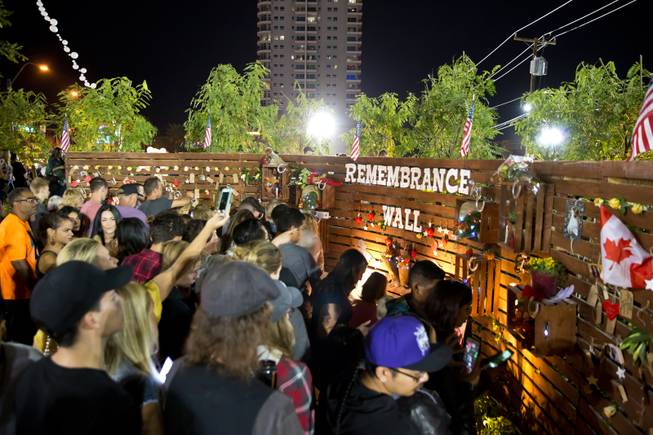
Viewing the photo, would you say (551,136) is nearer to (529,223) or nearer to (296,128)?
(296,128)

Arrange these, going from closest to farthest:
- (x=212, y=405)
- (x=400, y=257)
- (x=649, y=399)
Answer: (x=212, y=405) → (x=649, y=399) → (x=400, y=257)

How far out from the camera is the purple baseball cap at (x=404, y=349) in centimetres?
253

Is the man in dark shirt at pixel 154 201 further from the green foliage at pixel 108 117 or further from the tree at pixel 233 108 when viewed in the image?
the green foliage at pixel 108 117

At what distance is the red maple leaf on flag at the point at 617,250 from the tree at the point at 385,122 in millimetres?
18818

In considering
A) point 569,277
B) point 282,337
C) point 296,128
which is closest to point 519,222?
point 569,277

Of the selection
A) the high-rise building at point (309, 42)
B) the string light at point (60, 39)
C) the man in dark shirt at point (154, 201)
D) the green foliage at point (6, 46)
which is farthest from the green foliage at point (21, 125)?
the high-rise building at point (309, 42)

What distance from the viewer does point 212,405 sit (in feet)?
6.81

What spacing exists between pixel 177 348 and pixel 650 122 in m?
3.65

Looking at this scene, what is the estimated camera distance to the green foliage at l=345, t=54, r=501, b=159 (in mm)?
21375

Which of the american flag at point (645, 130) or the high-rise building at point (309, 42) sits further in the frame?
the high-rise building at point (309, 42)

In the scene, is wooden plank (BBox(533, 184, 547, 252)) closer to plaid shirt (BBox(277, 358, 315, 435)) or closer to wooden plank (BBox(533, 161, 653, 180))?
wooden plank (BBox(533, 161, 653, 180))

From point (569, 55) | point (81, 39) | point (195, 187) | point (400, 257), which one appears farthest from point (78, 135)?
point (569, 55)

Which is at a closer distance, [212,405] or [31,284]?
[212,405]

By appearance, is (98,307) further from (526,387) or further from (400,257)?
(400,257)
